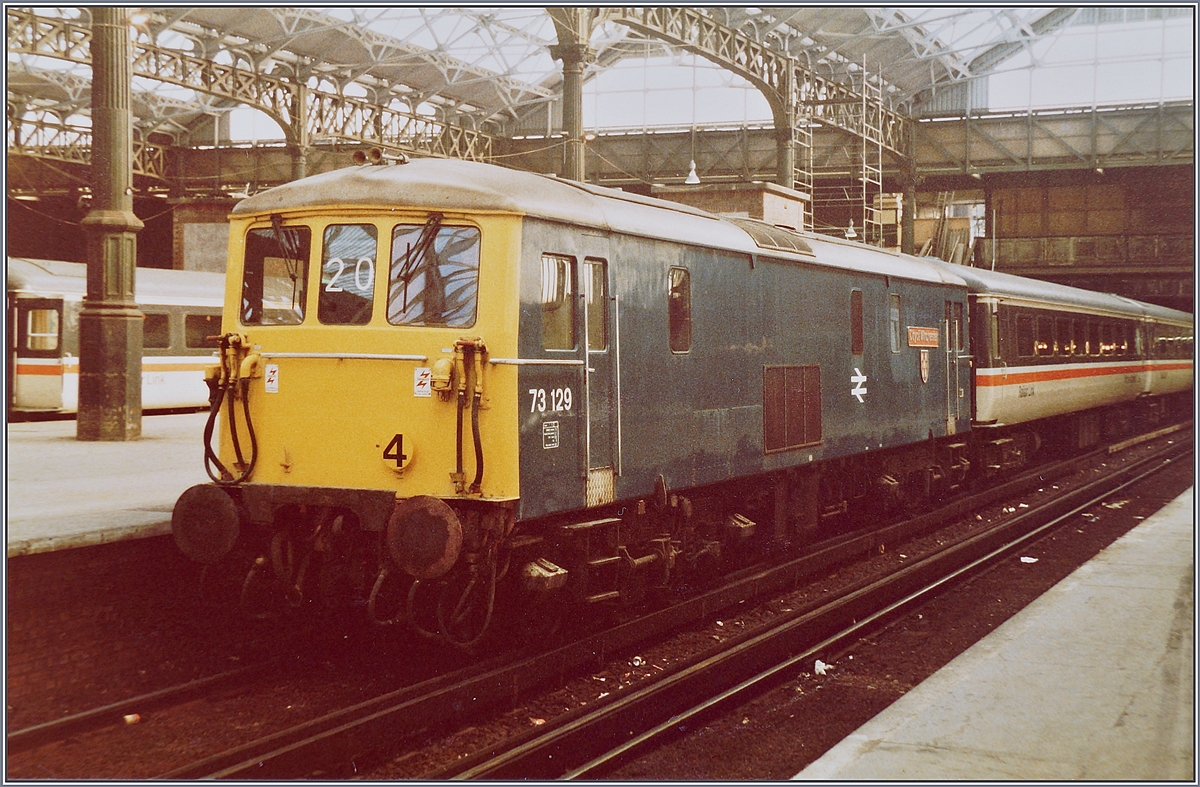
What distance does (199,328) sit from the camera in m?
24.5

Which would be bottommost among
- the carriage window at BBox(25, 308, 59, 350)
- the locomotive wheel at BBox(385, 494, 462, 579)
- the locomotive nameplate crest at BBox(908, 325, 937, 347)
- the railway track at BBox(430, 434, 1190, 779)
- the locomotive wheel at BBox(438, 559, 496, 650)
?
the railway track at BBox(430, 434, 1190, 779)

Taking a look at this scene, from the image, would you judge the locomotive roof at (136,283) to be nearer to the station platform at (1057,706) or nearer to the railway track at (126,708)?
the railway track at (126,708)

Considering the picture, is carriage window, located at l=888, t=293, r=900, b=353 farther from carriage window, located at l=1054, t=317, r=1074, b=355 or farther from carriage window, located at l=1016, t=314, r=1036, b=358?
carriage window, located at l=1054, t=317, r=1074, b=355

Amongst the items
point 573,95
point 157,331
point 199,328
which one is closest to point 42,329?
point 157,331

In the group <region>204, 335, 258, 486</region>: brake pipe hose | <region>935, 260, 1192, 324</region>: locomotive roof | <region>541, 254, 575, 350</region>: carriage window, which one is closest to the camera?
<region>541, 254, 575, 350</region>: carriage window

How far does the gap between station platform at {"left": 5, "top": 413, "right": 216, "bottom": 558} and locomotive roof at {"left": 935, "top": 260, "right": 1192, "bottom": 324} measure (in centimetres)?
1073

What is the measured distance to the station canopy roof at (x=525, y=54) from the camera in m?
13.0

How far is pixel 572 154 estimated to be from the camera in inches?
707

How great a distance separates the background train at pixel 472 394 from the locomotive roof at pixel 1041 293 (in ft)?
25.0

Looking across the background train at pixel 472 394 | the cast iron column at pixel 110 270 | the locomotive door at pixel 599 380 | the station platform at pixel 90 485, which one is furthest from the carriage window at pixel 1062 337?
the cast iron column at pixel 110 270

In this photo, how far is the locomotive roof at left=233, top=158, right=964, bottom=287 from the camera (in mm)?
7309

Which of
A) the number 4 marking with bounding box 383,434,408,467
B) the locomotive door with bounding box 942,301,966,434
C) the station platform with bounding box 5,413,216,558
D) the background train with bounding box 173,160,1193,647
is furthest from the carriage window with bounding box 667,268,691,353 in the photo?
the locomotive door with bounding box 942,301,966,434

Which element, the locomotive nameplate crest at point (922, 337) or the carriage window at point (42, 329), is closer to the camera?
the locomotive nameplate crest at point (922, 337)

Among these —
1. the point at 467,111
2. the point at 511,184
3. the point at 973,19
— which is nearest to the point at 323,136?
the point at 467,111
